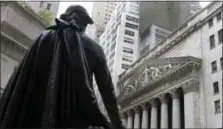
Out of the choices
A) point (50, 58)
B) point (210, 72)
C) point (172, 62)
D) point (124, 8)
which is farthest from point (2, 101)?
point (124, 8)

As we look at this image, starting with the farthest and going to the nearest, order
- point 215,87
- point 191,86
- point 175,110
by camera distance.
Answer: point 175,110
point 191,86
point 215,87

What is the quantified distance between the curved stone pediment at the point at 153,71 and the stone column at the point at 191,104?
1.82 m

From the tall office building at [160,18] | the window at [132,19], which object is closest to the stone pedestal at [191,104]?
the tall office building at [160,18]

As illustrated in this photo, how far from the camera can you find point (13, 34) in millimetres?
20062

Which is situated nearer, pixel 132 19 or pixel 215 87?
pixel 215 87

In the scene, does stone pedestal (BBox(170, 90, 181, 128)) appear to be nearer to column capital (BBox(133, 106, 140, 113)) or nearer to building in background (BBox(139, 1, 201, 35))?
column capital (BBox(133, 106, 140, 113))

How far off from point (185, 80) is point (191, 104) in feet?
8.97

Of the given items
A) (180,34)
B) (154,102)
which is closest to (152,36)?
(180,34)

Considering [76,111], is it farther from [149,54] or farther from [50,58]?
[149,54]

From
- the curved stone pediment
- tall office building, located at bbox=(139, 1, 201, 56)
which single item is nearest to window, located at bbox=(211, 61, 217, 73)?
the curved stone pediment

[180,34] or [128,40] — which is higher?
[128,40]

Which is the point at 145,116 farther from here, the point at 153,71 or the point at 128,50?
the point at 128,50

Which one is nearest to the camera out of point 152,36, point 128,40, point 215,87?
point 215,87

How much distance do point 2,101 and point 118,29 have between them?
203ft
